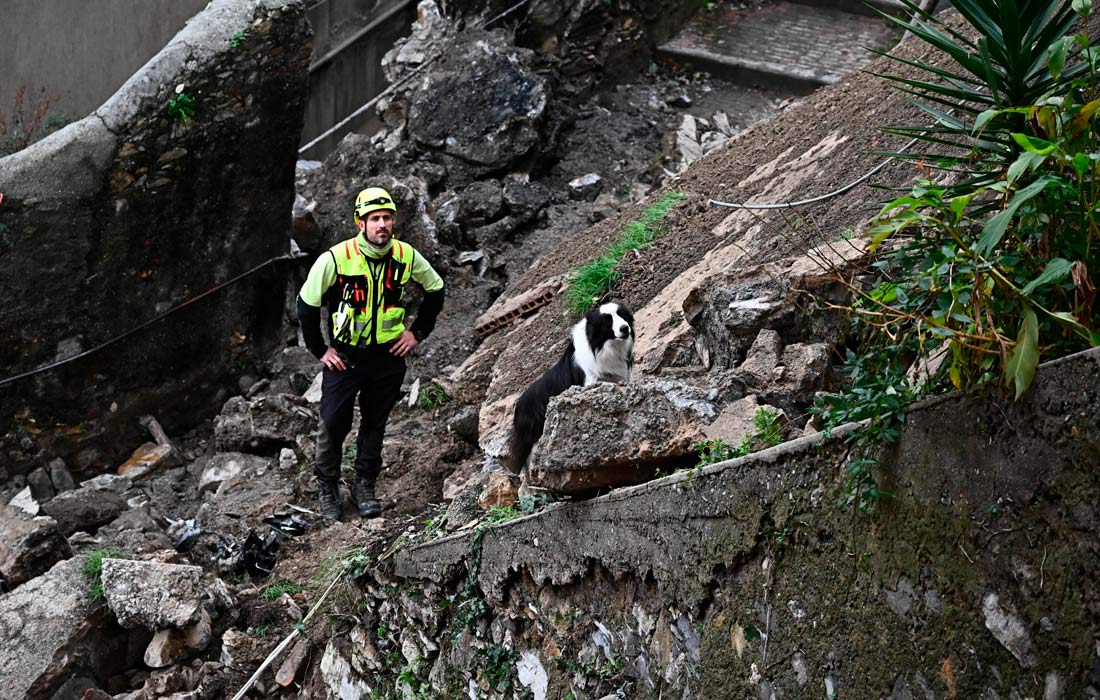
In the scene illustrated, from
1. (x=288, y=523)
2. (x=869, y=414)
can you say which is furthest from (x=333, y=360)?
(x=869, y=414)

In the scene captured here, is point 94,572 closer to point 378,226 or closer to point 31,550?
point 31,550

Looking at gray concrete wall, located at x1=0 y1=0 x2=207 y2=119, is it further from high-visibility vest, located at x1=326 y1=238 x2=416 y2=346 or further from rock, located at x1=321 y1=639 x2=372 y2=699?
rock, located at x1=321 y1=639 x2=372 y2=699

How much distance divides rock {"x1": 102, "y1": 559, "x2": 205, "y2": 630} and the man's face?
2.00 metres

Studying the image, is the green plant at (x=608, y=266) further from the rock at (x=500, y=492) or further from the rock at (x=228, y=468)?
the rock at (x=500, y=492)

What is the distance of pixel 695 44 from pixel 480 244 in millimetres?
4330

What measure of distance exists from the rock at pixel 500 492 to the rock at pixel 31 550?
3562 mm

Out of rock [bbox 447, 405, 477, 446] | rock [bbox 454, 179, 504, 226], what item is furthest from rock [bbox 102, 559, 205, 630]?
rock [bbox 454, 179, 504, 226]

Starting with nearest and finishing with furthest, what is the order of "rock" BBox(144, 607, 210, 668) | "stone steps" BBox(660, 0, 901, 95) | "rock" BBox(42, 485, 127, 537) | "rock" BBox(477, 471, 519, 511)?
"rock" BBox(477, 471, 519, 511) < "rock" BBox(144, 607, 210, 668) < "rock" BBox(42, 485, 127, 537) < "stone steps" BBox(660, 0, 901, 95)

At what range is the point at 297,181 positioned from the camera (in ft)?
38.5

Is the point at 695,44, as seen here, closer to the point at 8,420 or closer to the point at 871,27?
the point at 871,27

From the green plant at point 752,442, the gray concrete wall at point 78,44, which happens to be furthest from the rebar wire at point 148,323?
the green plant at point 752,442

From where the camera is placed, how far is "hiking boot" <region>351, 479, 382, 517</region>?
760cm

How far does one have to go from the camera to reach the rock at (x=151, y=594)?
21.7ft

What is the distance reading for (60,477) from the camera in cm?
902
